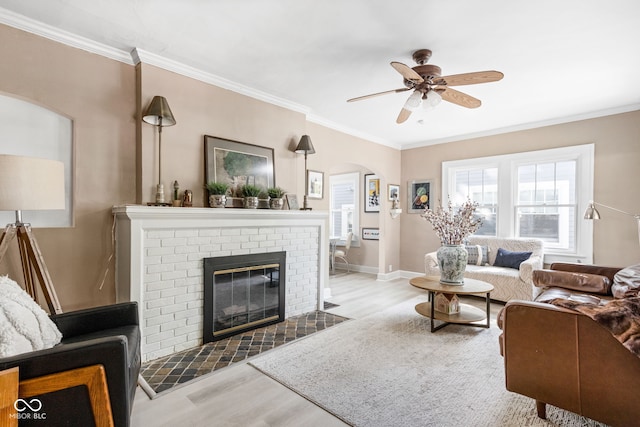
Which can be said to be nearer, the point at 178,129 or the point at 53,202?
the point at 53,202

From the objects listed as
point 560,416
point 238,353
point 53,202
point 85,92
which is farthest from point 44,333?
point 560,416

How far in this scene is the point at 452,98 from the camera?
9.21 feet

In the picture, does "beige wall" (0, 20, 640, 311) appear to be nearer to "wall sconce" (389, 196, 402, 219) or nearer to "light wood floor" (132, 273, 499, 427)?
"light wood floor" (132, 273, 499, 427)

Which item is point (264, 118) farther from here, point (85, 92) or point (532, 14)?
point (532, 14)

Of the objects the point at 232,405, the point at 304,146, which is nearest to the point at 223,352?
the point at 232,405

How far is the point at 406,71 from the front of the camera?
231 cm

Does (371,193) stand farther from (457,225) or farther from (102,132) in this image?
(102,132)

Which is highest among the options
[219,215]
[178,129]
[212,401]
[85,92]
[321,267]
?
→ [85,92]

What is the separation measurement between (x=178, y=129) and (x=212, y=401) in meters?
2.33

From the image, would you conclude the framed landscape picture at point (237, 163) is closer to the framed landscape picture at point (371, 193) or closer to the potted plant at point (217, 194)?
the potted plant at point (217, 194)

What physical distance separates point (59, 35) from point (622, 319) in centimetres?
411

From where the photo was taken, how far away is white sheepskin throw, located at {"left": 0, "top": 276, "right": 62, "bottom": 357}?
1340mm

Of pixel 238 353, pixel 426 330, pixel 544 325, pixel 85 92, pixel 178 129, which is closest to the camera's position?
pixel 544 325

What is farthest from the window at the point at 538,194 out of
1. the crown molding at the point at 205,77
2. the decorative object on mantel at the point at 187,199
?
the decorative object on mantel at the point at 187,199
